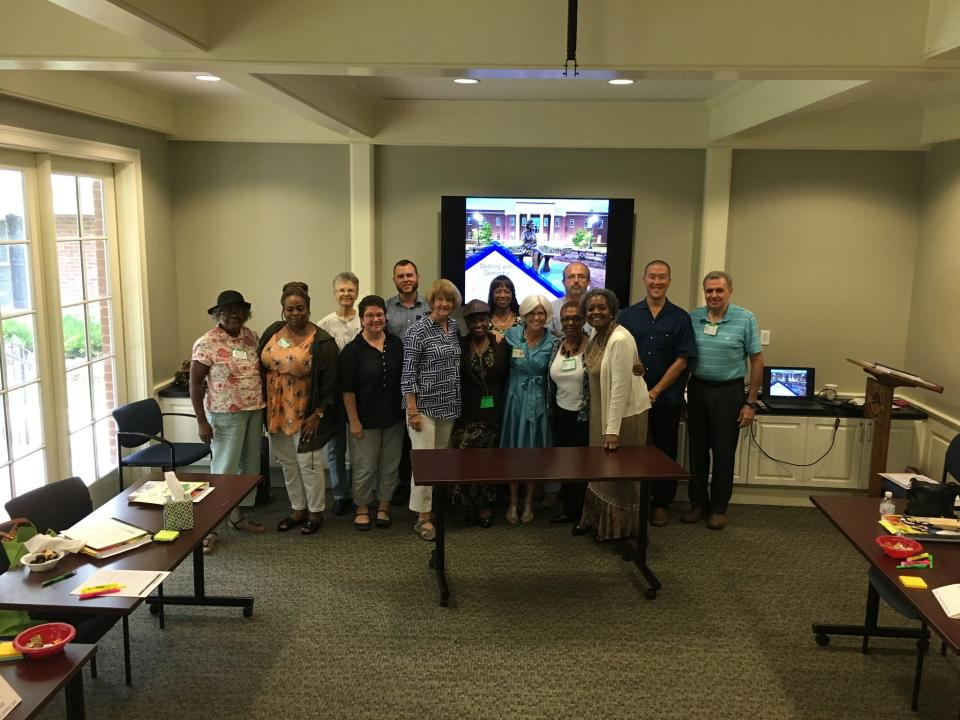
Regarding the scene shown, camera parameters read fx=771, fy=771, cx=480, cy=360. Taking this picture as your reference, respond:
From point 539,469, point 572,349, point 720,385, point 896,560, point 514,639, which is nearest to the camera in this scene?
point 896,560

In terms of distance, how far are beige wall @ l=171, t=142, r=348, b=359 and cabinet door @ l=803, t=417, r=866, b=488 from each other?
137 inches

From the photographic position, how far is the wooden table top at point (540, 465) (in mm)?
3734

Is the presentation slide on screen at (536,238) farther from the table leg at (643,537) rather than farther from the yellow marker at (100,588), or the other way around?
the yellow marker at (100,588)

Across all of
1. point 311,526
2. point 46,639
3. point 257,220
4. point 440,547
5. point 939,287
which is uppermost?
point 257,220

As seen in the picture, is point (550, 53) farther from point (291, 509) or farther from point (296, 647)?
point (291, 509)

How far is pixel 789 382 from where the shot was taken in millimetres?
5641

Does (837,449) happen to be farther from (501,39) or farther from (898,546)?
(501,39)

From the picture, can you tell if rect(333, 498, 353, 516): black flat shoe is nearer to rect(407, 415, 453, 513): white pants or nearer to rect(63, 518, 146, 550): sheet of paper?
rect(407, 415, 453, 513): white pants

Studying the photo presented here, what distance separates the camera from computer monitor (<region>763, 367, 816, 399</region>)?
5625 mm

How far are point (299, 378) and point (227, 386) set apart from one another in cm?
41

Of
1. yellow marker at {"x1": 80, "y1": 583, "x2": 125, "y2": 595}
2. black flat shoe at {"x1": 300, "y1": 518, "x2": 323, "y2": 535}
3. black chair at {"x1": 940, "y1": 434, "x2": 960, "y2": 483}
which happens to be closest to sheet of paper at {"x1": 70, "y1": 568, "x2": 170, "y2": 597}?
yellow marker at {"x1": 80, "y1": 583, "x2": 125, "y2": 595}

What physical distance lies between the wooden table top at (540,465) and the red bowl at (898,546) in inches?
36.7

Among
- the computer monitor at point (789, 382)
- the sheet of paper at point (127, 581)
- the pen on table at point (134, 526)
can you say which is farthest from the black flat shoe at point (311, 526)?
the computer monitor at point (789, 382)

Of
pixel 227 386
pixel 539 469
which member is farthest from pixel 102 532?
pixel 539 469
